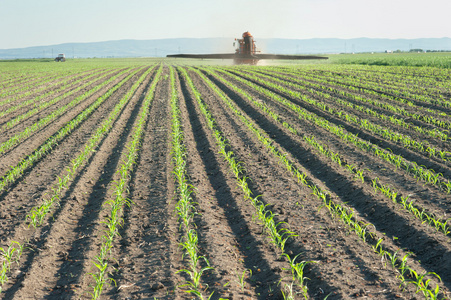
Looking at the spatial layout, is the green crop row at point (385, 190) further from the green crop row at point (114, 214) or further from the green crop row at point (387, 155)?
the green crop row at point (114, 214)

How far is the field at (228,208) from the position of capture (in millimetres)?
4258

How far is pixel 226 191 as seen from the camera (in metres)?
7.08

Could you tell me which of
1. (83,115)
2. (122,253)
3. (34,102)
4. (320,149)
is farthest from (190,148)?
(34,102)

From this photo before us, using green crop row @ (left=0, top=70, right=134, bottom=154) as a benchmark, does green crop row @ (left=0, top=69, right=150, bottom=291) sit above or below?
below

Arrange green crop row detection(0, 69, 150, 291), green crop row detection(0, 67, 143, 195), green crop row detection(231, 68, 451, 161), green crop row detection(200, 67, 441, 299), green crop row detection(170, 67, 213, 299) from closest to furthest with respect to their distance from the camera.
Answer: green crop row detection(200, 67, 441, 299), green crop row detection(170, 67, 213, 299), green crop row detection(0, 69, 150, 291), green crop row detection(0, 67, 143, 195), green crop row detection(231, 68, 451, 161)

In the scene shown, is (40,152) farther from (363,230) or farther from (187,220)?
(363,230)

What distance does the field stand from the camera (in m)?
4.26

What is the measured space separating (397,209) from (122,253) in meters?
3.88

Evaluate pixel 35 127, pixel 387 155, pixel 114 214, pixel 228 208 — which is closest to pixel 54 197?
pixel 114 214

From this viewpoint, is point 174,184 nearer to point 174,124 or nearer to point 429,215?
point 429,215

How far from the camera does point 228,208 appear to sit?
20.9 ft

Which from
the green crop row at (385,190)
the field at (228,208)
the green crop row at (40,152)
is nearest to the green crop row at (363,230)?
the field at (228,208)

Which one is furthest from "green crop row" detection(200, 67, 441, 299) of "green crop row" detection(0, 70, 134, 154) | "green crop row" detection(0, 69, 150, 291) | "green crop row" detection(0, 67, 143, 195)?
"green crop row" detection(0, 70, 134, 154)

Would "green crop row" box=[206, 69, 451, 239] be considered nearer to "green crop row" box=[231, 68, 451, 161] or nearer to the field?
the field
